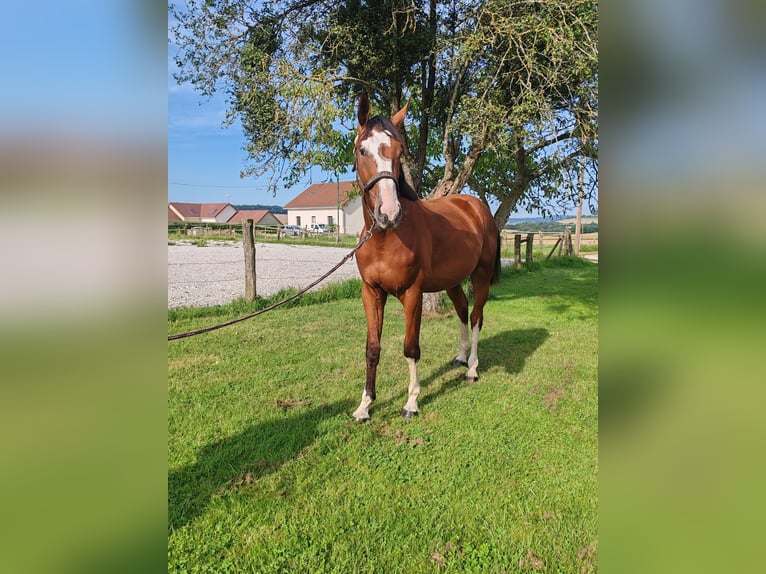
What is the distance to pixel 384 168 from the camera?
2.88 m

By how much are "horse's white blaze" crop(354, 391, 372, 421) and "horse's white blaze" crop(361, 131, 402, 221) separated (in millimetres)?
1701

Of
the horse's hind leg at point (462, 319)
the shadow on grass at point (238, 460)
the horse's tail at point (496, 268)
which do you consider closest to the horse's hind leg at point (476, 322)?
the horse's hind leg at point (462, 319)

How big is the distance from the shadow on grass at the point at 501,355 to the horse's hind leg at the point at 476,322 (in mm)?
130

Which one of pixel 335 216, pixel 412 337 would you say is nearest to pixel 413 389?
pixel 412 337

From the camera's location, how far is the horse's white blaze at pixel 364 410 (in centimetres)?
351

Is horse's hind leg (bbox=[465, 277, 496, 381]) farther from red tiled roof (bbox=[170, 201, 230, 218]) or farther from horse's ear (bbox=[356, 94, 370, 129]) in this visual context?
red tiled roof (bbox=[170, 201, 230, 218])

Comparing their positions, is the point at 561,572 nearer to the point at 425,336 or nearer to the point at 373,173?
the point at 373,173

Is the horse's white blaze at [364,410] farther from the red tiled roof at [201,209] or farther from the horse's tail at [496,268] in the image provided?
the red tiled roof at [201,209]

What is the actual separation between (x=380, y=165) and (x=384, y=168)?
0.04 meters

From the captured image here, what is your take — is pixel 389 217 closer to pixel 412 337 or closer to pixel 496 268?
pixel 412 337
